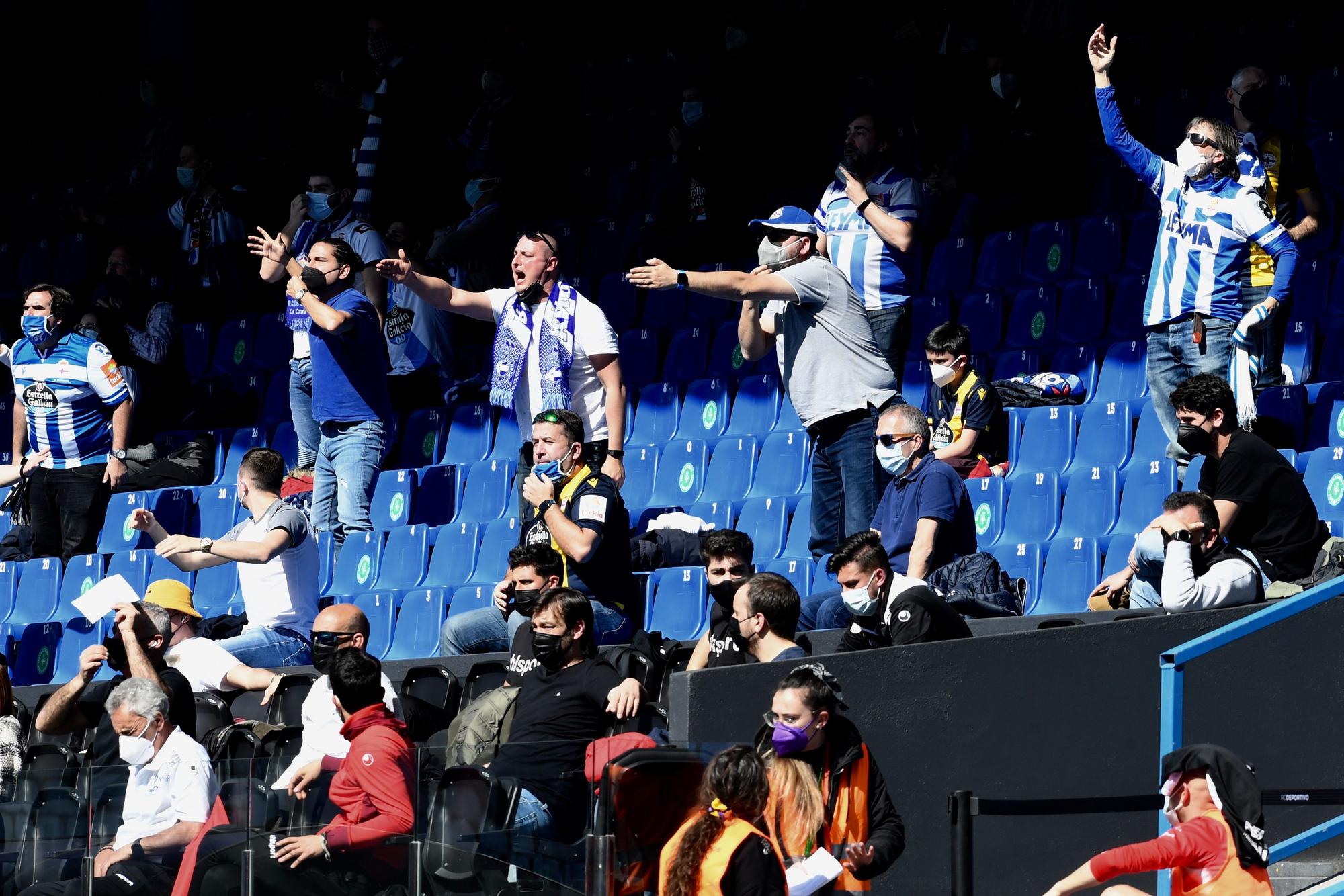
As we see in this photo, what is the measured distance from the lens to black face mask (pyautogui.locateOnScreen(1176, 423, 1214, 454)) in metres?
7.23

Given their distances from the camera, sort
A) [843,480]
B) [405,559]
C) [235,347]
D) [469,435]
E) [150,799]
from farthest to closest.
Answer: [235,347]
[469,435]
[405,559]
[843,480]
[150,799]

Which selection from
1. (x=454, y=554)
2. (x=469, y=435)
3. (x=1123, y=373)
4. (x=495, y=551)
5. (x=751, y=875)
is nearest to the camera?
(x=751, y=875)

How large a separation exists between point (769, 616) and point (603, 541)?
1.38m

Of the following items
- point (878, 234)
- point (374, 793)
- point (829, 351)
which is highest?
point (878, 234)

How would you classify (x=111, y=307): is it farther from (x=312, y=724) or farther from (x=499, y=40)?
(x=312, y=724)

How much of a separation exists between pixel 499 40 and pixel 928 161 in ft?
10.6

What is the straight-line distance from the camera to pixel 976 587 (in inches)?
295

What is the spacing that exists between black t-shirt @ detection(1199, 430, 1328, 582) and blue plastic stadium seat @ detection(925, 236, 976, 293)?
4.30 m

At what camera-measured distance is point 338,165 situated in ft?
45.9

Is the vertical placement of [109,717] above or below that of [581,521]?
below

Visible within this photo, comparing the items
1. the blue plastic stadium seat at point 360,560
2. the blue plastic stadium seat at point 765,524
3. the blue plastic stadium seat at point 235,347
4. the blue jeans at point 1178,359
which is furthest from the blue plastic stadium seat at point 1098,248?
the blue plastic stadium seat at point 235,347

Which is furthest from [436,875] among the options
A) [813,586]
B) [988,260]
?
[988,260]

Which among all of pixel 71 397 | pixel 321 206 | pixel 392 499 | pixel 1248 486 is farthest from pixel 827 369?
pixel 321 206

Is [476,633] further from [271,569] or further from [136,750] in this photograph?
[136,750]
